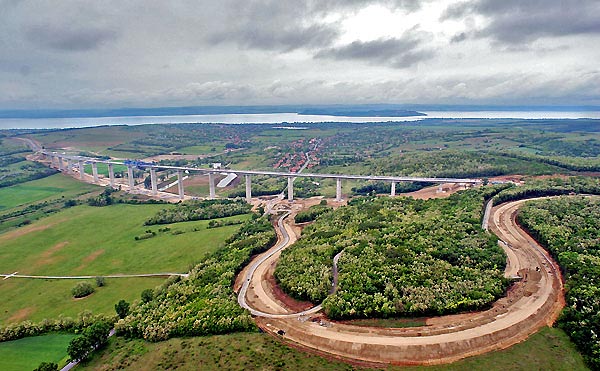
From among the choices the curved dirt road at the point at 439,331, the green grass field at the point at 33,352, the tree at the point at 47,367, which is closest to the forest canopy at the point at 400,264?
the curved dirt road at the point at 439,331

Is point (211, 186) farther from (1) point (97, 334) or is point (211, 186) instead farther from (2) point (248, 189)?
(1) point (97, 334)

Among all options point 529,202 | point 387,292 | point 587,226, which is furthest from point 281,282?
point 529,202

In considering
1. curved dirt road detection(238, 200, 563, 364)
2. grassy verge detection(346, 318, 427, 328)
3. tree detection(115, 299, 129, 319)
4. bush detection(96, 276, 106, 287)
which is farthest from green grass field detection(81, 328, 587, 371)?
bush detection(96, 276, 106, 287)

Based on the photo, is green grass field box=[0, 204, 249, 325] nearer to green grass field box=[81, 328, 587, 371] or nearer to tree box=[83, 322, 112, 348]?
tree box=[83, 322, 112, 348]

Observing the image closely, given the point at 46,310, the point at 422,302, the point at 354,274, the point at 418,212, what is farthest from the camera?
the point at 418,212

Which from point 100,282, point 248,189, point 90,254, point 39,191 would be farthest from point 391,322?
point 39,191

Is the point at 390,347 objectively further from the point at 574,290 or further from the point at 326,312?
the point at 574,290
